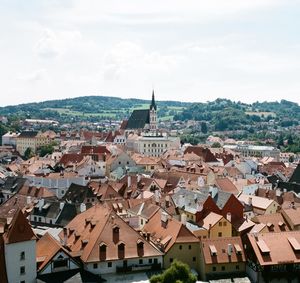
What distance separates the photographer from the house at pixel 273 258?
46.9 metres

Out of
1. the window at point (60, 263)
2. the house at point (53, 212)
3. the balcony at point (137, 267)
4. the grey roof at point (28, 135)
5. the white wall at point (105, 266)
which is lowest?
the grey roof at point (28, 135)

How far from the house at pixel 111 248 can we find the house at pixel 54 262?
1.49 meters

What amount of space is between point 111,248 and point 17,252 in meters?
8.53

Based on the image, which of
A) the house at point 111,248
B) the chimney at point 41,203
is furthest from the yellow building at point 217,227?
the chimney at point 41,203

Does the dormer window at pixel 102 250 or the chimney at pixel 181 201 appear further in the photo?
the chimney at pixel 181 201

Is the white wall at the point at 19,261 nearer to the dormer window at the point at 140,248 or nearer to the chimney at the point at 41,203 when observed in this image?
the dormer window at the point at 140,248

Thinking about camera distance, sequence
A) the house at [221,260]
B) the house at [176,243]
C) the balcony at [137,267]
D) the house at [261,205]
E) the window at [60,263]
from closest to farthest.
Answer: the window at [60,263] → the balcony at [137,267] → the house at [221,260] → the house at [176,243] → the house at [261,205]

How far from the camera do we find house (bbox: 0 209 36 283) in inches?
1597

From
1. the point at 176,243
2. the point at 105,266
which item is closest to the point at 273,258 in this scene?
the point at 176,243

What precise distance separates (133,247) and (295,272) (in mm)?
14813

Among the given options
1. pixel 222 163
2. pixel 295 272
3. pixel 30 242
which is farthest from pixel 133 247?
pixel 222 163

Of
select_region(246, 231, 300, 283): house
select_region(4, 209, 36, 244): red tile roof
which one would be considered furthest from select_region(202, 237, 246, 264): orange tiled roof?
select_region(4, 209, 36, 244): red tile roof

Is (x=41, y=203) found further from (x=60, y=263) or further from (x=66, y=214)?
(x=60, y=263)

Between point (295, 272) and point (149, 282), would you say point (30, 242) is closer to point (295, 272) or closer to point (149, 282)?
point (149, 282)
